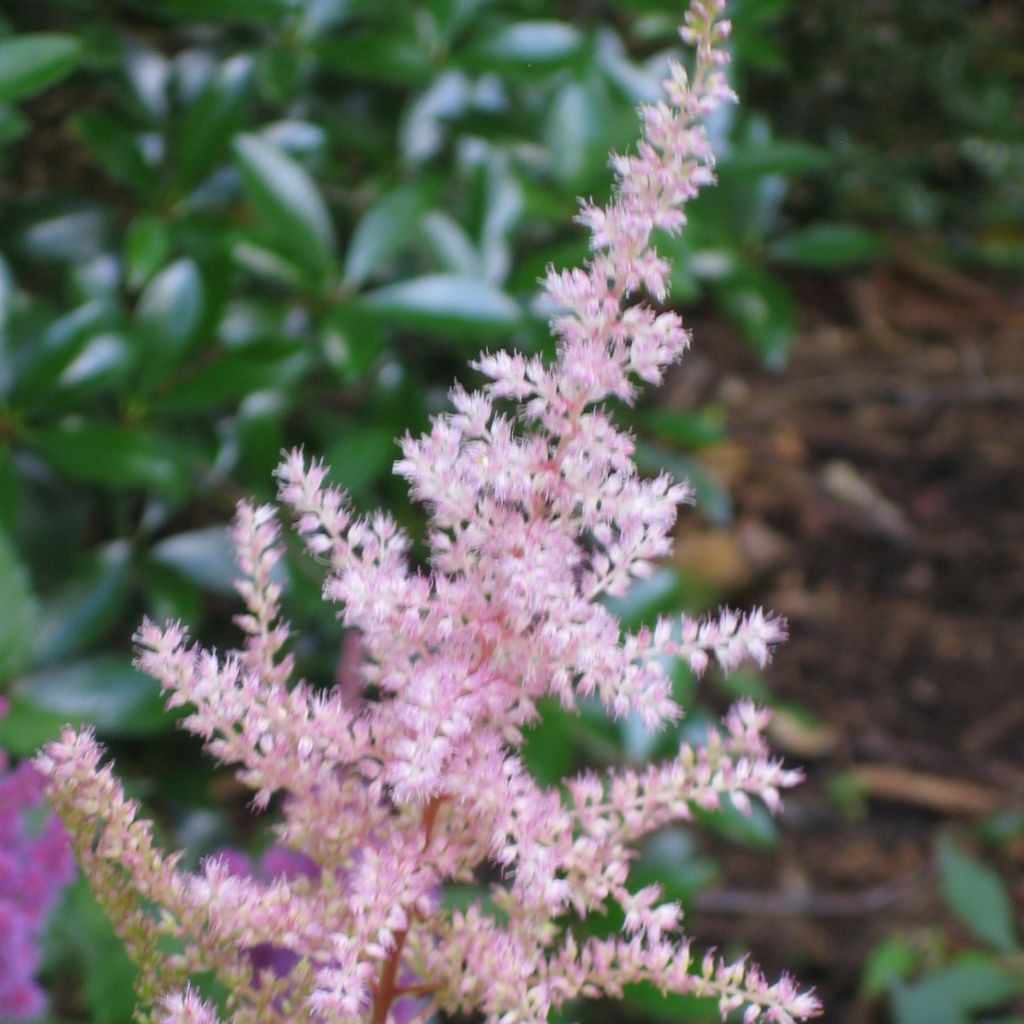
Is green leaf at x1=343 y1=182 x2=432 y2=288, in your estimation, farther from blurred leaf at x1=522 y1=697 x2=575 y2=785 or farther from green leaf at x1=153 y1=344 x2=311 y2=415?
blurred leaf at x1=522 y1=697 x2=575 y2=785

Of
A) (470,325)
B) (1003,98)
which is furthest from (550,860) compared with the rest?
(1003,98)

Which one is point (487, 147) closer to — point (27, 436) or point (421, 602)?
point (27, 436)

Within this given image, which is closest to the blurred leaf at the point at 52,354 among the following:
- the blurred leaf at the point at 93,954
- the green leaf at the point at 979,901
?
the blurred leaf at the point at 93,954

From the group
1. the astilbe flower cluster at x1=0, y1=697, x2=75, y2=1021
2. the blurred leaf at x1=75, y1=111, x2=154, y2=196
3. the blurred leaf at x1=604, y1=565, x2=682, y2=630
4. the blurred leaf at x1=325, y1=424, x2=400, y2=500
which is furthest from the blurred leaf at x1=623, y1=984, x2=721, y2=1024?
the blurred leaf at x1=75, y1=111, x2=154, y2=196

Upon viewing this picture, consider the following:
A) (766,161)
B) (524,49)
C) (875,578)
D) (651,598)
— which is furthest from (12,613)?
(875,578)

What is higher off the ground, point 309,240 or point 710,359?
A: point 710,359

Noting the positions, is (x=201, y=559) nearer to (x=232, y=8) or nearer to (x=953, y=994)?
(x=232, y=8)
